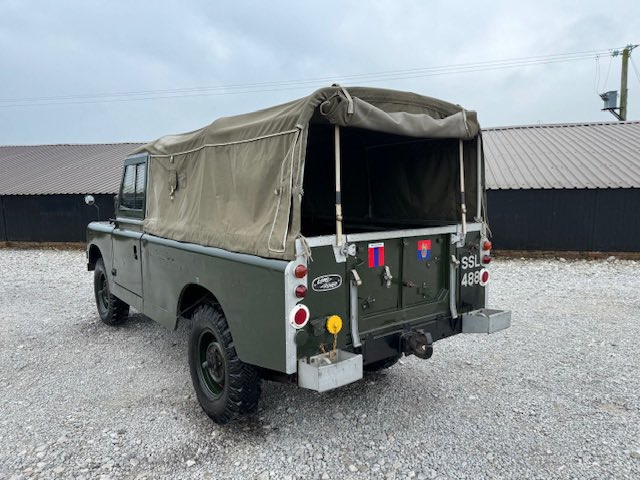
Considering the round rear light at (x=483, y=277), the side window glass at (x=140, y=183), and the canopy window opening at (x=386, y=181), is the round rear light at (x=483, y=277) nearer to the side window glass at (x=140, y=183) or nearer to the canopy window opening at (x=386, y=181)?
the canopy window opening at (x=386, y=181)

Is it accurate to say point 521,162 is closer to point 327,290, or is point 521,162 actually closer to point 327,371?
point 327,290

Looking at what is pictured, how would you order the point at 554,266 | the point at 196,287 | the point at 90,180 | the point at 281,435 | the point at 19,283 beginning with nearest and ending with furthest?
the point at 281,435
the point at 196,287
the point at 19,283
the point at 554,266
the point at 90,180

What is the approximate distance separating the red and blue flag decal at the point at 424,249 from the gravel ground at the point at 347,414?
4.27 ft

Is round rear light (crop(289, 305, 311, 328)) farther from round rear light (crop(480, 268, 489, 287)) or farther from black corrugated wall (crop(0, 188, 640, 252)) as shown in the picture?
black corrugated wall (crop(0, 188, 640, 252))

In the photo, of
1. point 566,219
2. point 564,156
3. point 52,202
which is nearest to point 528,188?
Result: point 566,219

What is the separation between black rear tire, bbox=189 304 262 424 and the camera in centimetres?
347

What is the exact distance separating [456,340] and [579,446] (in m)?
2.37

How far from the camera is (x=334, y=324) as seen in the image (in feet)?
10.5

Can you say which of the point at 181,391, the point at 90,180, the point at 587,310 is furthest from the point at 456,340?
the point at 90,180

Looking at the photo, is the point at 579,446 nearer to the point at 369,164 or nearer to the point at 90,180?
the point at 369,164

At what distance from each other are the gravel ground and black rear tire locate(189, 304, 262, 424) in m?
0.20

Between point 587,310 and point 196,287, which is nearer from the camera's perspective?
point 196,287

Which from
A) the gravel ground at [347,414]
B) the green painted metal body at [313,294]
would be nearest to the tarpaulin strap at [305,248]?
the green painted metal body at [313,294]

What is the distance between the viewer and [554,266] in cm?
1116
